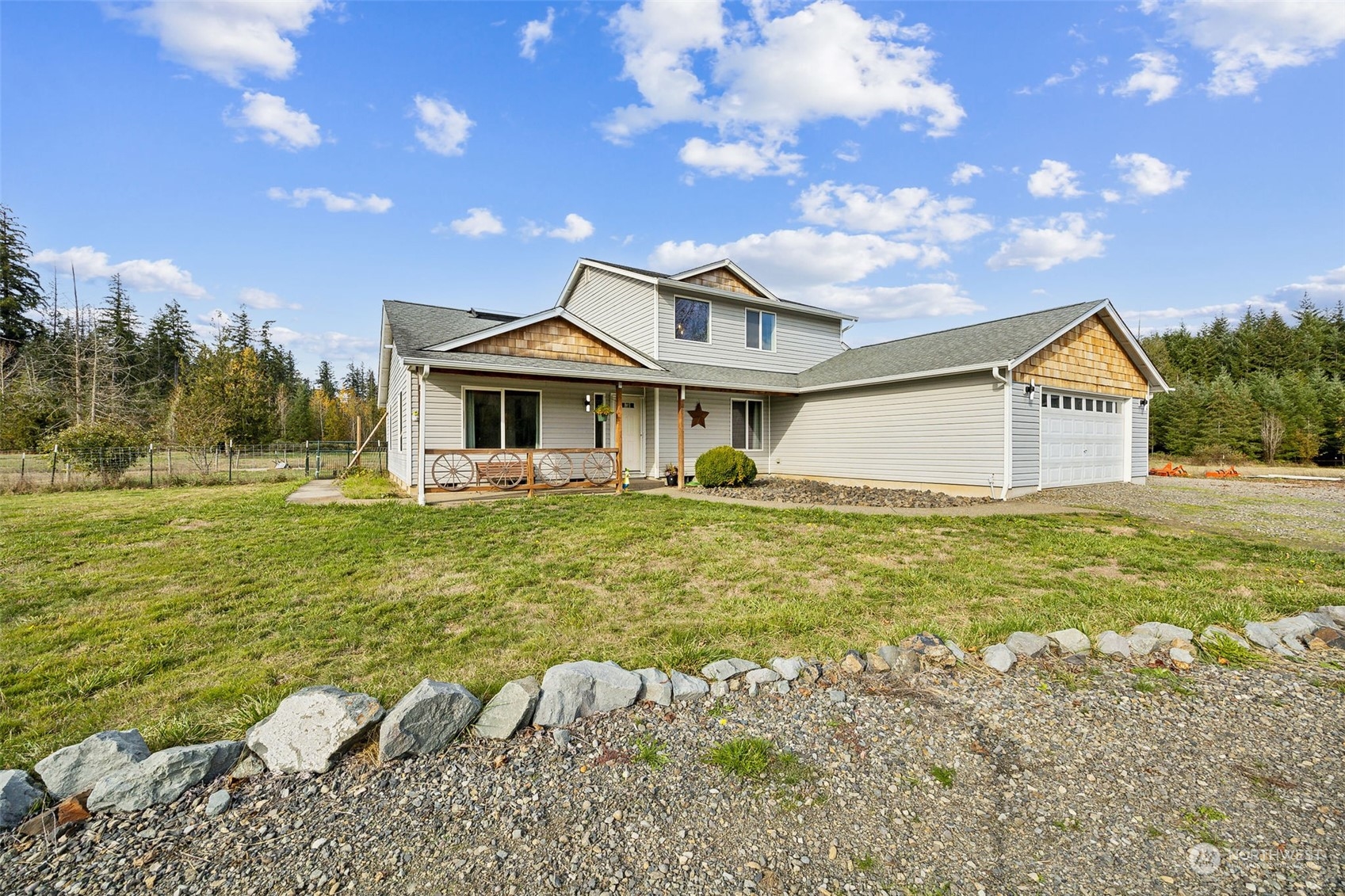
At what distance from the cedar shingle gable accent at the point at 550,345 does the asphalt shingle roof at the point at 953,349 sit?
19.9 feet

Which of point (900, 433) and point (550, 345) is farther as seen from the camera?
point (900, 433)

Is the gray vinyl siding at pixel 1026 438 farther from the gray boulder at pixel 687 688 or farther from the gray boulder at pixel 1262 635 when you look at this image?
the gray boulder at pixel 687 688

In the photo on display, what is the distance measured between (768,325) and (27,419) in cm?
2475

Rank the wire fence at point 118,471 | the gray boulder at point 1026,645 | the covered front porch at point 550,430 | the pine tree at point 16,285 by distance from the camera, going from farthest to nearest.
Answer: the pine tree at point 16,285
the wire fence at point 118,471
the covered front porch at point 550,430
the gray boulder at point 1026,645

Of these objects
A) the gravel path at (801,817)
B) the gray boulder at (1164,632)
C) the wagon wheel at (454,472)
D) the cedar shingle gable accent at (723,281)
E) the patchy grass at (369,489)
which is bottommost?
the gravel path at (801,817)

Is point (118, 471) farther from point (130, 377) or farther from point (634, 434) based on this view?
point (130, 377)

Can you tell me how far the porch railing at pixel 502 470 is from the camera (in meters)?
11.1

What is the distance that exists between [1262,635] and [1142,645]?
3.16 ft

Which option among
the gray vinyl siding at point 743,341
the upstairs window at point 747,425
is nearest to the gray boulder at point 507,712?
the gray vinyl siding at point 743,341

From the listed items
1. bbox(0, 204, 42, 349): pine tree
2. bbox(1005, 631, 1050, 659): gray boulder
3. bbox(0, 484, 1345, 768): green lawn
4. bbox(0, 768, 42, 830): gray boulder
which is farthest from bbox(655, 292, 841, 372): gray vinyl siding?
bbox(0, 204, 42, 349): pine tree

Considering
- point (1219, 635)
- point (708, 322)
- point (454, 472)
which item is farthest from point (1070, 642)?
point (708, 322)

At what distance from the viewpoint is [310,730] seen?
241cm

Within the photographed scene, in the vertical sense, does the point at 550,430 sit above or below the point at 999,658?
above

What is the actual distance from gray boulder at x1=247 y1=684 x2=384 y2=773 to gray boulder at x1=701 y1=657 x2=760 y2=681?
1708 millimetres
